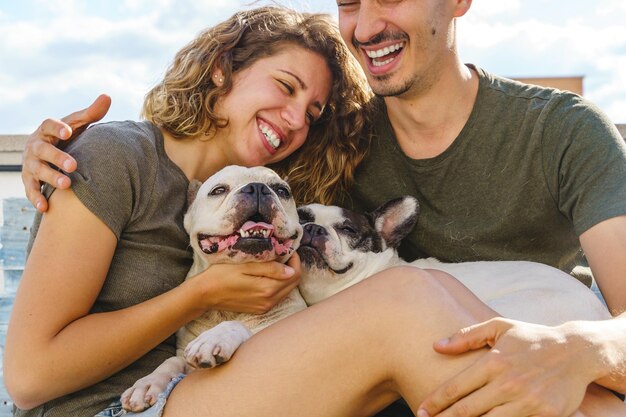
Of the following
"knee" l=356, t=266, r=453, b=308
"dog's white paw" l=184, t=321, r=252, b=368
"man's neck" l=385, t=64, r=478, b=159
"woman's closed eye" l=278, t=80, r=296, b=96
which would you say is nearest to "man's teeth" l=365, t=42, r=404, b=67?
"man's neck" l=385, t=64, r=478, b=159

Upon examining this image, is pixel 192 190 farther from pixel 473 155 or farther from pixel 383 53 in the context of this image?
pixel 473 155

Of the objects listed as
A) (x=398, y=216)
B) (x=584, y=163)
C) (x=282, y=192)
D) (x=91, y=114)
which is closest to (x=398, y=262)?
(x=398, y=216)

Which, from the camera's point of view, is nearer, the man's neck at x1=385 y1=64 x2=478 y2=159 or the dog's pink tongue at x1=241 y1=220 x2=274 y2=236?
the dog's pink tongue at x1=241 y1=220 x2=274 y2=236

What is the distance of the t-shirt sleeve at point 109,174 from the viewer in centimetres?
207

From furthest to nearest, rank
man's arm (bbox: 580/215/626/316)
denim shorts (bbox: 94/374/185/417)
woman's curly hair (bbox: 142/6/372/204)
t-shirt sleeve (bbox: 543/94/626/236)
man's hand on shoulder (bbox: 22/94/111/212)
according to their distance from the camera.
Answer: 1. woman's curly hair (bbox: 142/6/372/204)
2. t-shirt sleeve (bbox: 543/94/626/236)
3. man's arm (bbox: 580/215/626/316)
4. man's hand on shoulder (bbox: 22/94/111/212)
5. denim shorts (bbox: 94/374/185/417)

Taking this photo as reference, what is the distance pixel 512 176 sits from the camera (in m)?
2.54

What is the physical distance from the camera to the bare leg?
5.46 ft

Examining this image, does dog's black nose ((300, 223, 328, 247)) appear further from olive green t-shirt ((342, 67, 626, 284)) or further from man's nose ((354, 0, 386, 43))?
man's nose ((354, 0, 386, 43))

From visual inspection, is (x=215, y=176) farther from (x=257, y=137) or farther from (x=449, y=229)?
(x=449, y=229)

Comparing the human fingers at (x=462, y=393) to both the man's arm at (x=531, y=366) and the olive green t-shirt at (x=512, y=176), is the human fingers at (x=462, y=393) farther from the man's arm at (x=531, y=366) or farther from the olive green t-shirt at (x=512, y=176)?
the olive green t-shirt at (x=512, y=176)

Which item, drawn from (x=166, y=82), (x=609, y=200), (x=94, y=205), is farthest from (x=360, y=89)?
(x=94, y=205)

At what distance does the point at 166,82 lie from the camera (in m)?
2.83

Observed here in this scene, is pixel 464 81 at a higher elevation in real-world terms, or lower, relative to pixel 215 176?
higher

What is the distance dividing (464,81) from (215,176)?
3.37 feet
